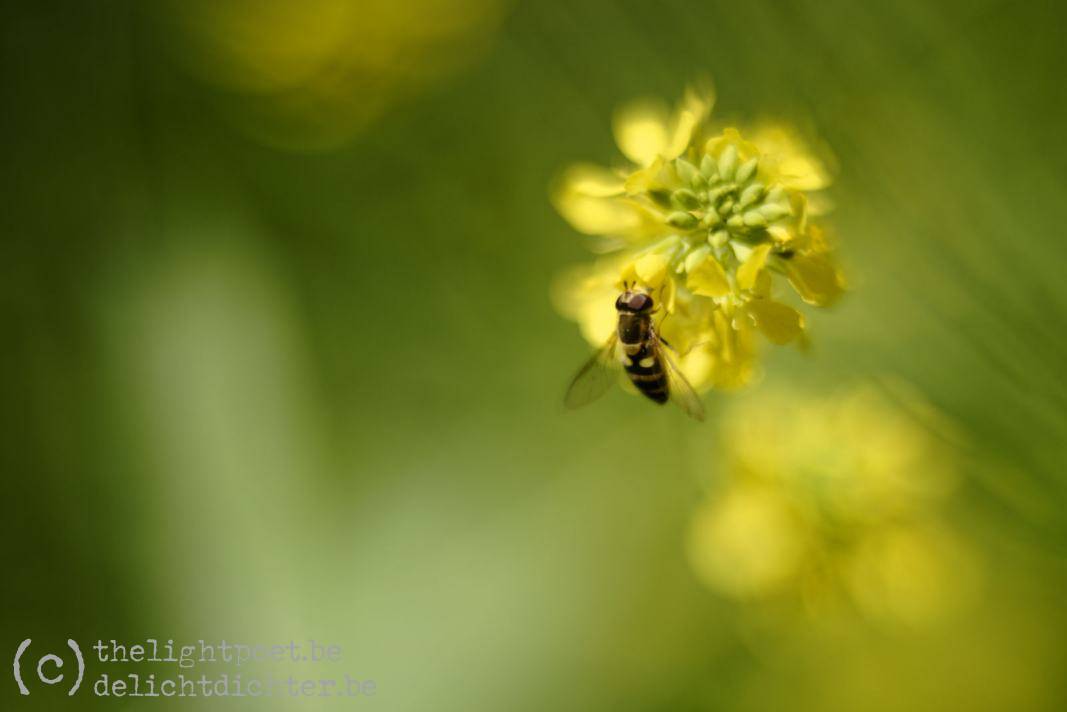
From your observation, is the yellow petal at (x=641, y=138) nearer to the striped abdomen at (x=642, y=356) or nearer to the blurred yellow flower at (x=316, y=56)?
the striped abdomen at (x=642, y=356)

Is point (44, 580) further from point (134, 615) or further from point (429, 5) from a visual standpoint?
point (429, 5)

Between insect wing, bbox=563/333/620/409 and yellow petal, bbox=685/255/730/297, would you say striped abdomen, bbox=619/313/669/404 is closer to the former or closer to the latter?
insect wing, bbox=563/333/620/409

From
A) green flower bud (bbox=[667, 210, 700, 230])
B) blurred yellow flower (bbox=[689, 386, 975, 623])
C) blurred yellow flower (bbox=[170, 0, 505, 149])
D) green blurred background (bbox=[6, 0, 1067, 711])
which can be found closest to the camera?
green flower bud (bbox=[667, 210, 700, 230])

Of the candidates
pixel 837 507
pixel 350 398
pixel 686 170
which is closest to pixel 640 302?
pixel 686 170

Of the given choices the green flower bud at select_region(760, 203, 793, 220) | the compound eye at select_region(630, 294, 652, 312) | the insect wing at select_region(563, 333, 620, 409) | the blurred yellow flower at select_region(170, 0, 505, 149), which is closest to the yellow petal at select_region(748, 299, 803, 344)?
the green flower bud at select_region(760, 203, 793, 220)

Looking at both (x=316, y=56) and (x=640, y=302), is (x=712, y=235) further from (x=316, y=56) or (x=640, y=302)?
(x=316, y=56)

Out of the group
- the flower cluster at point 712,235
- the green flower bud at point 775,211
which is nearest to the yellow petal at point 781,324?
the flower cluster at point 712,235

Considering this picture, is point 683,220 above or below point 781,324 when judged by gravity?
above
